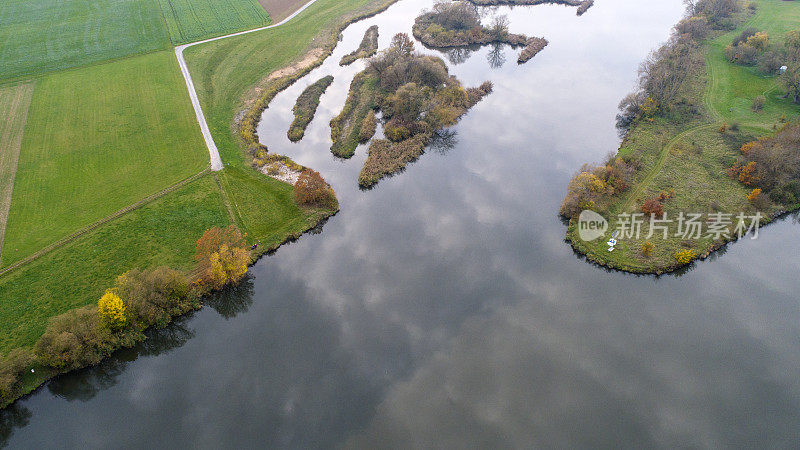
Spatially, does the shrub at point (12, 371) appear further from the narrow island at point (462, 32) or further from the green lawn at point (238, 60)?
the narrow island at point (462, 32)

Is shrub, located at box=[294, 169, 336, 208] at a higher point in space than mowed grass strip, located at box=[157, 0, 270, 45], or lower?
lower

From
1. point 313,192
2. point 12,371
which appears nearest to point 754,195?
point 313,192

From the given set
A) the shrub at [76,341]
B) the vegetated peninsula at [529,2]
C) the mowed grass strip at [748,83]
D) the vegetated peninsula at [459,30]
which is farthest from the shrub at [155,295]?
the vegetated peninsula at [529,2]

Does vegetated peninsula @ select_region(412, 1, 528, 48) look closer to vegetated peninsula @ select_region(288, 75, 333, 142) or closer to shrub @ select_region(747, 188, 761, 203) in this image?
vegetated peninsula @ select_region(288, 75, 333, 142)

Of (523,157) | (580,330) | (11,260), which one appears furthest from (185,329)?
(523,157)

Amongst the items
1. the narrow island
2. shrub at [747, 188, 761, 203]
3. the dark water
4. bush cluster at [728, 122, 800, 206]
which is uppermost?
the narrow island

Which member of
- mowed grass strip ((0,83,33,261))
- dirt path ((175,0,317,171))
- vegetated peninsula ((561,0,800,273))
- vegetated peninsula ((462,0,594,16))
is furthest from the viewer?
vegetated peninsula ((462,0,594,16))

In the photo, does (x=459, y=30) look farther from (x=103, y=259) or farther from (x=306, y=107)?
(x=103, y=259)

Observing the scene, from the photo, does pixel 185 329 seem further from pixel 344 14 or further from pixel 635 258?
pixel 344 14

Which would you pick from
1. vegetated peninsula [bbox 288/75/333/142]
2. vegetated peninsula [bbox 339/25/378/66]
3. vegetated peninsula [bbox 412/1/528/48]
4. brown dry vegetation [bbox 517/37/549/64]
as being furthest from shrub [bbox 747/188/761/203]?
vegetated peninsula [bbox 339/25/378/66]
